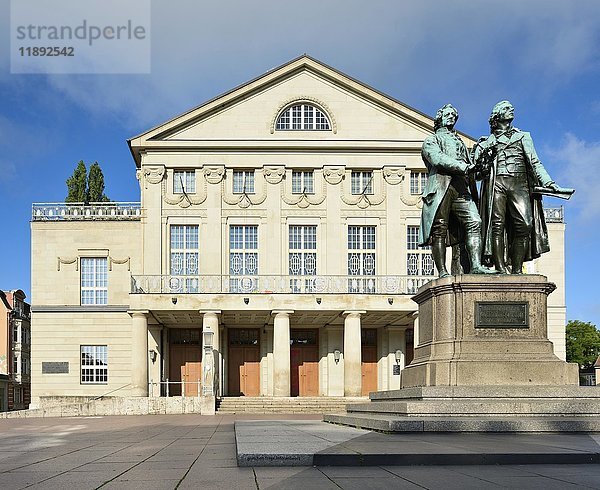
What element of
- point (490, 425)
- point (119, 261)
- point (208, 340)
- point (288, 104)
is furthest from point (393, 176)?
point (490, 425)

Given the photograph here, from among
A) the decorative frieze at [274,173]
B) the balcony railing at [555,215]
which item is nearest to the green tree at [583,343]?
the balcony railing at [555,215]

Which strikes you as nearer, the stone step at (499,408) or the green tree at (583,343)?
the stone step at (499,408)

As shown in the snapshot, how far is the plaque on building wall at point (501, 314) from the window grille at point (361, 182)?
1232 inches

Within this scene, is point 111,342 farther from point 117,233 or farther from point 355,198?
point 355,198

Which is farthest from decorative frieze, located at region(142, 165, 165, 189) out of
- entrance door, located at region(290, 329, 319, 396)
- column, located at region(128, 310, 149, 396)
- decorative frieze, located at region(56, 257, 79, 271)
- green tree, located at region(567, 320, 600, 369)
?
green tree, located at region(567, 320, 600, 369)

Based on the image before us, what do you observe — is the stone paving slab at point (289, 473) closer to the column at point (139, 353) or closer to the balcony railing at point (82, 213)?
the column at point (139, 353)

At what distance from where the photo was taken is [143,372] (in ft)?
126

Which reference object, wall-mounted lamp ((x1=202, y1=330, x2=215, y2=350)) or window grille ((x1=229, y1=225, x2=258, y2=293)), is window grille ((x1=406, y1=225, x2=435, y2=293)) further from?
wall-mounted lamp ((x1=202, y1=330, x2=215, y2=350))

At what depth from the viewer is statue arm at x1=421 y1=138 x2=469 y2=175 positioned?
1319 centimetres

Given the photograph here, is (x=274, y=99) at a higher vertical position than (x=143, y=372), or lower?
higher

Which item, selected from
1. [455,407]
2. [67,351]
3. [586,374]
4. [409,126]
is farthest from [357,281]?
[586,374]

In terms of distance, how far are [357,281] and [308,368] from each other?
20.1 feet

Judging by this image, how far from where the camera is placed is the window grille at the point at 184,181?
43.1 m

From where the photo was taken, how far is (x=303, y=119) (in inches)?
1731
